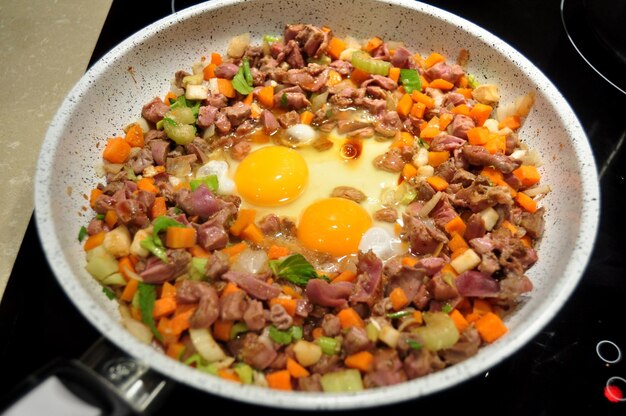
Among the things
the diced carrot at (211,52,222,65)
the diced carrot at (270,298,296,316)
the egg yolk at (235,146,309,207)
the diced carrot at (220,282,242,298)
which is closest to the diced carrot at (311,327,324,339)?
the diced carrot at (270,298,296,316)

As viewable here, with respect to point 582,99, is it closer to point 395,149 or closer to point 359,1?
point 395,149

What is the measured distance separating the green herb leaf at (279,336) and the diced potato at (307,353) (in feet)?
0.18

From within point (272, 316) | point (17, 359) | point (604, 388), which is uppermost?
point (272, 316)

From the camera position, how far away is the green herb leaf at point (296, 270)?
6.77 feet

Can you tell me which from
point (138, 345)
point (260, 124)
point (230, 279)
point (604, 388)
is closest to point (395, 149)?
point (260, 124)

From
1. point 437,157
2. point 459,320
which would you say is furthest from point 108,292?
point 437,157

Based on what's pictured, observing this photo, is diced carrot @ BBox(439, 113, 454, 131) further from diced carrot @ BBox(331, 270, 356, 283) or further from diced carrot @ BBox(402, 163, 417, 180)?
diced carrot @ BBox(331, 270, 356, 283)

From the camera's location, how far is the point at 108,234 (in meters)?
2.09

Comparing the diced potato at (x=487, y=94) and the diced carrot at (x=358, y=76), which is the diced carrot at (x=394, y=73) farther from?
the diced potato at (x=487, y=94)

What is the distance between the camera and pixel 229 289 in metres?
1.97

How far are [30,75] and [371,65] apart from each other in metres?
→ 2.13

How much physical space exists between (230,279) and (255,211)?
1.59ft

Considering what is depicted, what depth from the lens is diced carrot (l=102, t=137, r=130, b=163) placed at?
2393 millimetres

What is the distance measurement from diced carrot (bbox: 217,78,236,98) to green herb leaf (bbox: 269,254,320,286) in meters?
1.10
